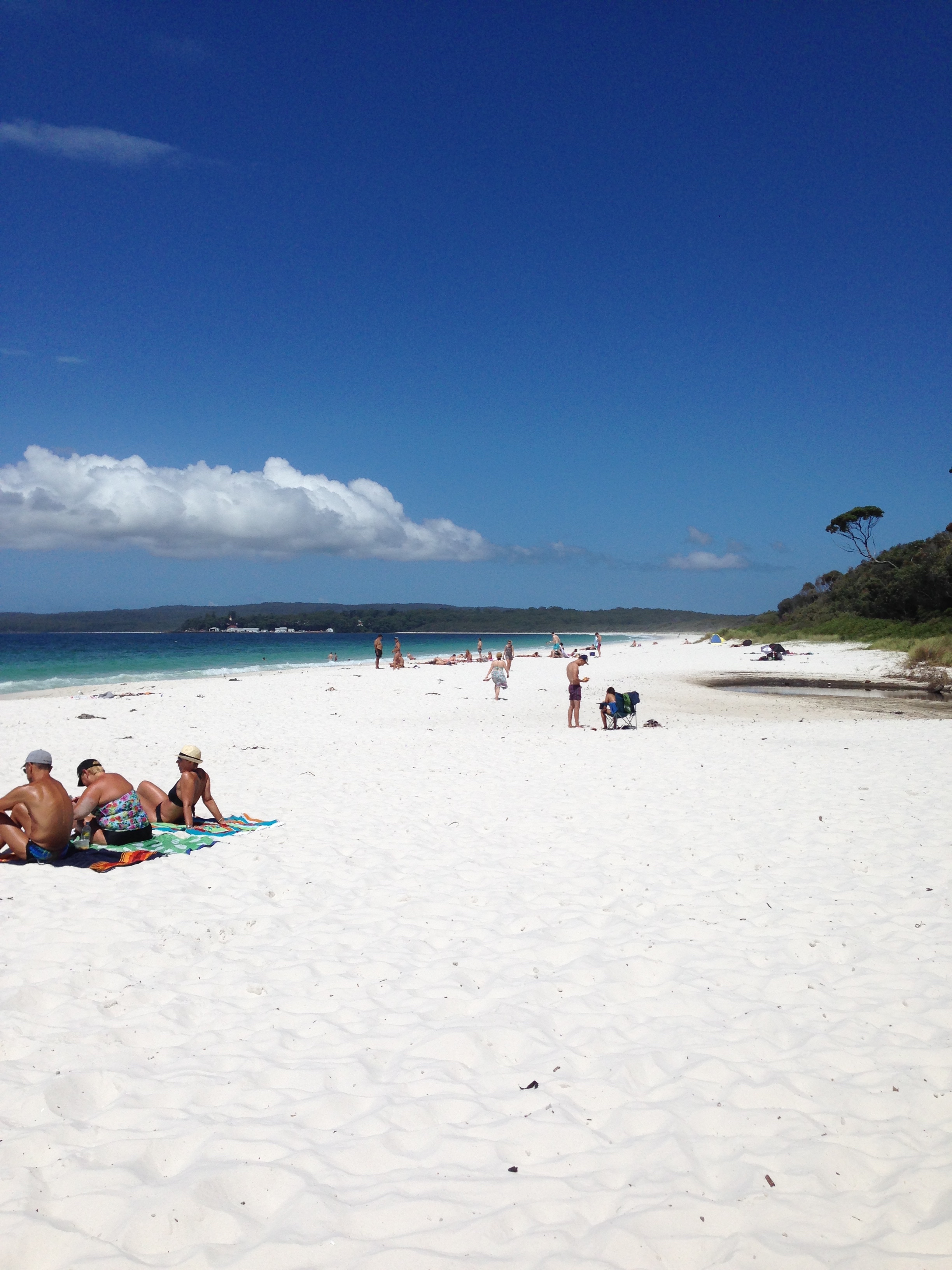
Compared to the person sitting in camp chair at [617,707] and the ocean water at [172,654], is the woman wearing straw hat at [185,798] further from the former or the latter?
the ocean water at [172,654]

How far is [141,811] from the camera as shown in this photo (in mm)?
7070

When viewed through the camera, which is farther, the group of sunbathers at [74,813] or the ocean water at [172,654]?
the ocean water at [172,654]

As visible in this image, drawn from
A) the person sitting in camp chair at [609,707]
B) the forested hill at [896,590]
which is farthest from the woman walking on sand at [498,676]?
the forested hill at [896,590]

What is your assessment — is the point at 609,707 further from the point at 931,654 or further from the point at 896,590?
the point at 896,590

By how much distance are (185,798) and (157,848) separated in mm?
760

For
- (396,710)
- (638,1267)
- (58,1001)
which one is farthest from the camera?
(396,710)

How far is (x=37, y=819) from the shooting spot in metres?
6.52

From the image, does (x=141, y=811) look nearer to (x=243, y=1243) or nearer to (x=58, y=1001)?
(x=58, y=1001)

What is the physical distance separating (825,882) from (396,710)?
47.6 ft

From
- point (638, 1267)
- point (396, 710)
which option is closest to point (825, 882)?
point (638, 1267)

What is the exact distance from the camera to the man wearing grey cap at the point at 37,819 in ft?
21.4

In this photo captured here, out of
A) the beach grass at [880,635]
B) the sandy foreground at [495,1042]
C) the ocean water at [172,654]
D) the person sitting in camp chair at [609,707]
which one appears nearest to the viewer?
the sandy foreground at [495,1042]

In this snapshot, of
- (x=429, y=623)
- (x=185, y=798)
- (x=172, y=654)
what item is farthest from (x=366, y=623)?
(x=185, y=798)

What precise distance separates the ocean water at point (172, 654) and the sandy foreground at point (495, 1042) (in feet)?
95.2
